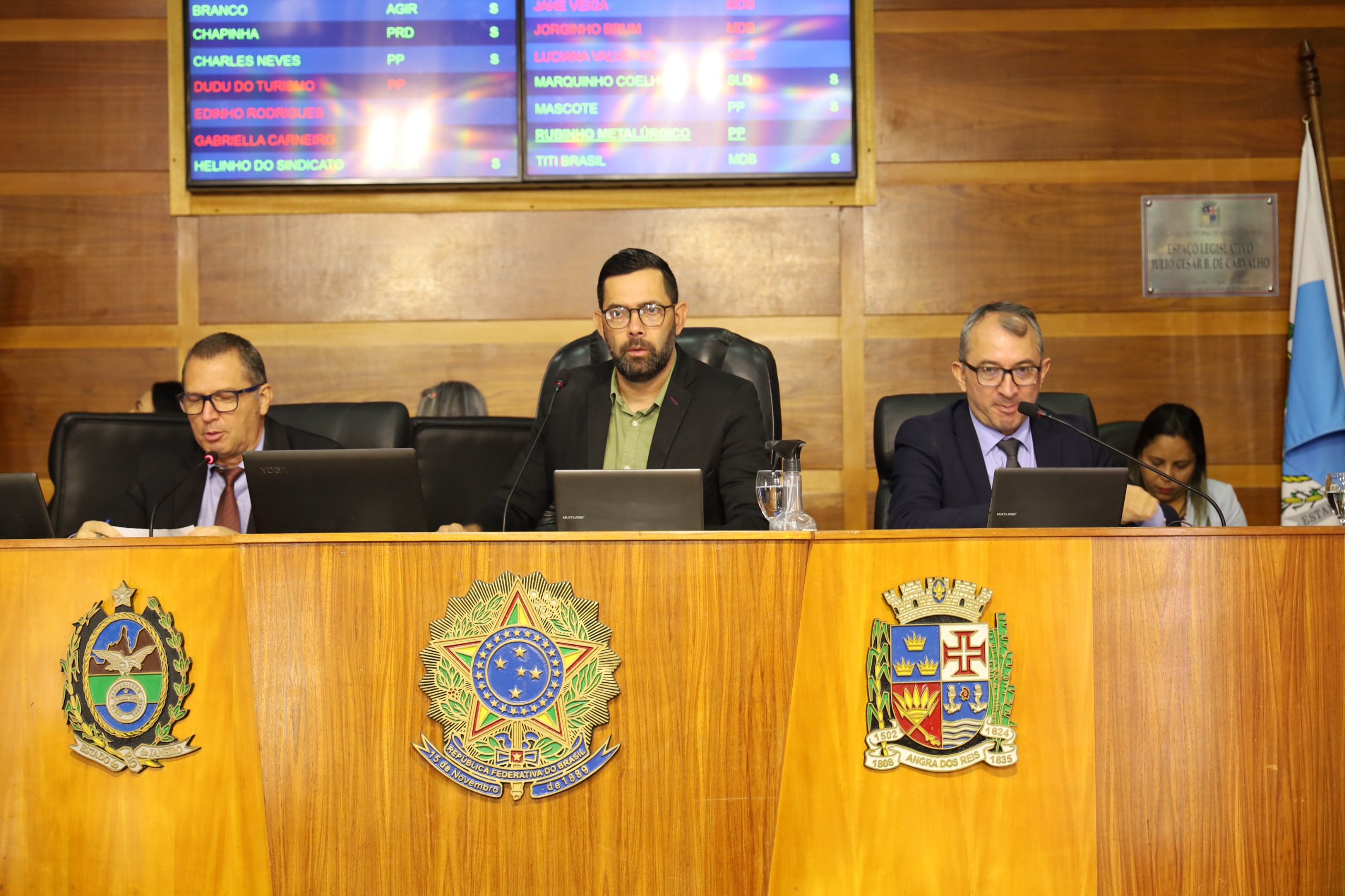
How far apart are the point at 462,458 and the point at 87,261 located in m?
1.73

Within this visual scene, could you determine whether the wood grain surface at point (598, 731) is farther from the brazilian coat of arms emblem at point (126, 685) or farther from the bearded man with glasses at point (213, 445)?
the bearded man with glasses at point (213, 445)

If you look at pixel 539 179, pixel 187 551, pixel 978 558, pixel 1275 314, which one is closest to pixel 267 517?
pixel 187 551

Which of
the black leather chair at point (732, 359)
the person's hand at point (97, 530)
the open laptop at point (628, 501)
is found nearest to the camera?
the open laptop at point (628, 501)

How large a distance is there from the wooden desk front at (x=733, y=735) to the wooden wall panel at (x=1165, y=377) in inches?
77.7

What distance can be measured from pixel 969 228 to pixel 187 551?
2.72m

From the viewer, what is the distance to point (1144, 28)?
3688mm

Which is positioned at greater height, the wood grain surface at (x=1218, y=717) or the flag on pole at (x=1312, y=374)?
the flag on pole at (x=1312, y=374)

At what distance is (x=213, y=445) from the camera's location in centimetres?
264

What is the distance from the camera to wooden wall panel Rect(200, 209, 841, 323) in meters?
3.65

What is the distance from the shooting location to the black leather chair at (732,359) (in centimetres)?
290

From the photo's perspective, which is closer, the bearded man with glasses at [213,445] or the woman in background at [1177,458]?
the bearded man with glasses at [213,445]

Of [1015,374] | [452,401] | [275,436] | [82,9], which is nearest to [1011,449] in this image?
[1015,374]

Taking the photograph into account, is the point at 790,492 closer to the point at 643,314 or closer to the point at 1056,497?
the point at 1056,497

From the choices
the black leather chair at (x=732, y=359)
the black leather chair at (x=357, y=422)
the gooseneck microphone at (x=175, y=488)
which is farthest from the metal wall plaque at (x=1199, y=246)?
the gooseneck microphone at (x=175, y=488)
